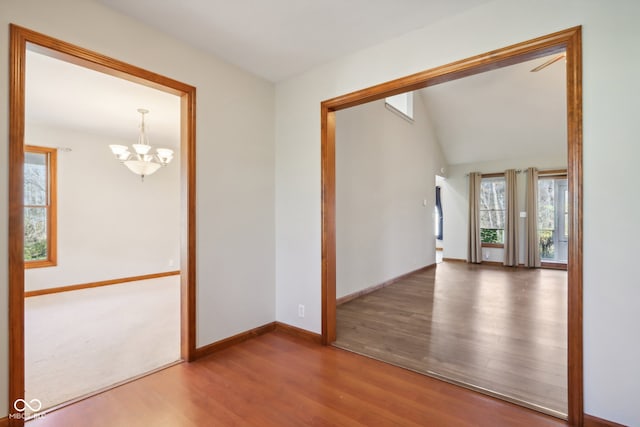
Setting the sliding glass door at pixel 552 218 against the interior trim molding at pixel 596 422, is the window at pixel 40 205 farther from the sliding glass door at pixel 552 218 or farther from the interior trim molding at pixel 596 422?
the sliding glass door at pixel 552 218

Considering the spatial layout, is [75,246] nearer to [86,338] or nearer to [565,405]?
[86,338]

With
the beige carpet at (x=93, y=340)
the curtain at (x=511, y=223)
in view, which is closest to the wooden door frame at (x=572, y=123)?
the beige carpet at (x=93, y=340)

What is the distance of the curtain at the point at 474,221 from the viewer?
784 centimetres

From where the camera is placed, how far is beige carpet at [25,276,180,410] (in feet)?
7.48

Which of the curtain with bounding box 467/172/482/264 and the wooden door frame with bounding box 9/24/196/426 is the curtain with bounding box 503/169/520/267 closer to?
the curtain with bounding box 467/172/482/264

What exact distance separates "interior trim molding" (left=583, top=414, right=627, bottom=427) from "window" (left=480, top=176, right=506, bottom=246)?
22.1 feet

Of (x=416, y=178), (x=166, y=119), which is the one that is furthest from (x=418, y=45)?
(x=416, y=178)

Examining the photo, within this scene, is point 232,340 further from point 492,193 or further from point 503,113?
point 492,193

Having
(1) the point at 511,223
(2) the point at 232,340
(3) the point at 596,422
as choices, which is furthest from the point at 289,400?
(1) the point at 511,223

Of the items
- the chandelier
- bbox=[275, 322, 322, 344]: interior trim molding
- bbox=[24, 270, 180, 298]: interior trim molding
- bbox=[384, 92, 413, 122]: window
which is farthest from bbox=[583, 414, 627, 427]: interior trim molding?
bbox=[24, 270, 180, 298]: interior trim molding

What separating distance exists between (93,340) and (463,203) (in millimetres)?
8264

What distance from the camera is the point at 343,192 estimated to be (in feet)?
14.3

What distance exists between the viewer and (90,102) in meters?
3.91

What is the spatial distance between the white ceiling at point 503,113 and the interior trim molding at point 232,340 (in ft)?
18.7
